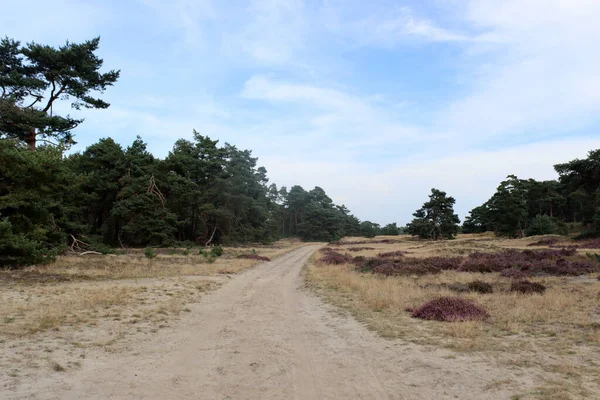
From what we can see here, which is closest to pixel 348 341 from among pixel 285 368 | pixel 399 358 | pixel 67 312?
pixel 399 358

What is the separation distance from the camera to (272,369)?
571 centimetres

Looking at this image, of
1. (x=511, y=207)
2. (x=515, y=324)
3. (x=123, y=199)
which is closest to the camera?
(x=515, y=324)

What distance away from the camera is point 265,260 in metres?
31.7

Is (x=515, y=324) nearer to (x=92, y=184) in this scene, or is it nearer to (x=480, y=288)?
(x=480, y=288)

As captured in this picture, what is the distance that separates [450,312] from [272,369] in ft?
18.2

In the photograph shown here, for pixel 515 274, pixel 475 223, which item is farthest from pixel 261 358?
pixel 475 223

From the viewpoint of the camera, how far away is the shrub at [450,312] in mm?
8867

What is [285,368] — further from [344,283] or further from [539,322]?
[344,283]

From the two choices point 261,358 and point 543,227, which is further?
point 543,227

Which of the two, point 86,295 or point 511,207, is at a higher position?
point 511,207

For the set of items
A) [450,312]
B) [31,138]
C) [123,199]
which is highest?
[31,138]

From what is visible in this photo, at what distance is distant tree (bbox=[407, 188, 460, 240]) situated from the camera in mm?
73938

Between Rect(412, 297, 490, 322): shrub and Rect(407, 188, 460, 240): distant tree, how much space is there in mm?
69086

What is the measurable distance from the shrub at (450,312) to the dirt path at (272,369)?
77.1 inches
